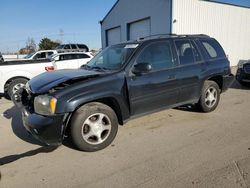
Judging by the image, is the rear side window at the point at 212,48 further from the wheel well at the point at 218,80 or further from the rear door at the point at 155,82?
the rear door at the point at 155,82

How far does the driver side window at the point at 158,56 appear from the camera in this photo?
4.38 meters

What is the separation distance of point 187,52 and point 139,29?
14.4m

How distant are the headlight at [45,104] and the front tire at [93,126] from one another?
363 mm

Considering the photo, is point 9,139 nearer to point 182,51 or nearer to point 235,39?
point 182,51

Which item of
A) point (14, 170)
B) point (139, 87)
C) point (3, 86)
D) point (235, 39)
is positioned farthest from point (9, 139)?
point (235, 39)

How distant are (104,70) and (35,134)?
1631 mm

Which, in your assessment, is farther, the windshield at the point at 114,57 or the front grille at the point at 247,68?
the front grille at the point at 247,68

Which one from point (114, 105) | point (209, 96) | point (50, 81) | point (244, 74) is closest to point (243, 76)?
point (244, 74)

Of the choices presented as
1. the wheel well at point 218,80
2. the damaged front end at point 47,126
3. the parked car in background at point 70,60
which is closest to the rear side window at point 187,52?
the wheel well at point 218,80

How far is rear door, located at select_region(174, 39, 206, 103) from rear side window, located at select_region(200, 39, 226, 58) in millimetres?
406

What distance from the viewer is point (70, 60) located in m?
11.3

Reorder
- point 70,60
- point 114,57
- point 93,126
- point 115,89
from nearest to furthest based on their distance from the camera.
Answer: point 93,126
point 115,89
point 114,57
point 70,60

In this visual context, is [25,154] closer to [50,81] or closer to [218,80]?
[50,81]

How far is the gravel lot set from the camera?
3.00 metres
